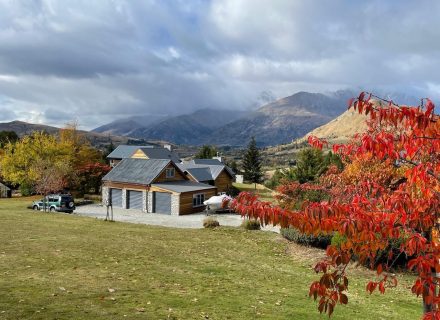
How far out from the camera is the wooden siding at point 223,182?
202 feet

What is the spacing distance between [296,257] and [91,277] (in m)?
11.2

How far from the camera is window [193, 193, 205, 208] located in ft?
157

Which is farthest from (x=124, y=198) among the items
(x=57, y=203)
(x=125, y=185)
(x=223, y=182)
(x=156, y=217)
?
(x=223, y=182)

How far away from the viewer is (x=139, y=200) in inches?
1927

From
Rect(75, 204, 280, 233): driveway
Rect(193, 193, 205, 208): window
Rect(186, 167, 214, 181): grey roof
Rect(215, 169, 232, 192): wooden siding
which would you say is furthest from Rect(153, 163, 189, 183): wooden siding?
Rect(215, 169, 232, 192): wooden siding

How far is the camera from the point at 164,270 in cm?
1467

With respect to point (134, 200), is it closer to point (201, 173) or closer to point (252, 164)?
point (201, 173)

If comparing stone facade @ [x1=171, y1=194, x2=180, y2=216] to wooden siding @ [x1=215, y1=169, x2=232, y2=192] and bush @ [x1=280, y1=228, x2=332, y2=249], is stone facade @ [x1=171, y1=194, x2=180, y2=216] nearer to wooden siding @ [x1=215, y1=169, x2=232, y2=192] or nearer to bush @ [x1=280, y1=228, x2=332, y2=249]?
wooden siding @ [x1=215, y1=169, x2=232, y2=192]

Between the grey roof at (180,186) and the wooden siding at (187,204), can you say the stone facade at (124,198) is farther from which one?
the wooden siding at (187,204)

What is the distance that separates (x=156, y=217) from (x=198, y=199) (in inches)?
279

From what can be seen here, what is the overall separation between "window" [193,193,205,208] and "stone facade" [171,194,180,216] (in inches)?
114

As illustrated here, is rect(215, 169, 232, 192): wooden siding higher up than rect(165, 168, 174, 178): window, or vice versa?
rect(165, 168, 174, 178): window

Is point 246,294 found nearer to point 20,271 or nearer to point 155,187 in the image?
point 20,271

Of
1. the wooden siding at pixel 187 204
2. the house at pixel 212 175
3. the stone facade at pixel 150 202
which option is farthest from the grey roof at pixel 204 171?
Result: the stone facade at pixel 150 202
